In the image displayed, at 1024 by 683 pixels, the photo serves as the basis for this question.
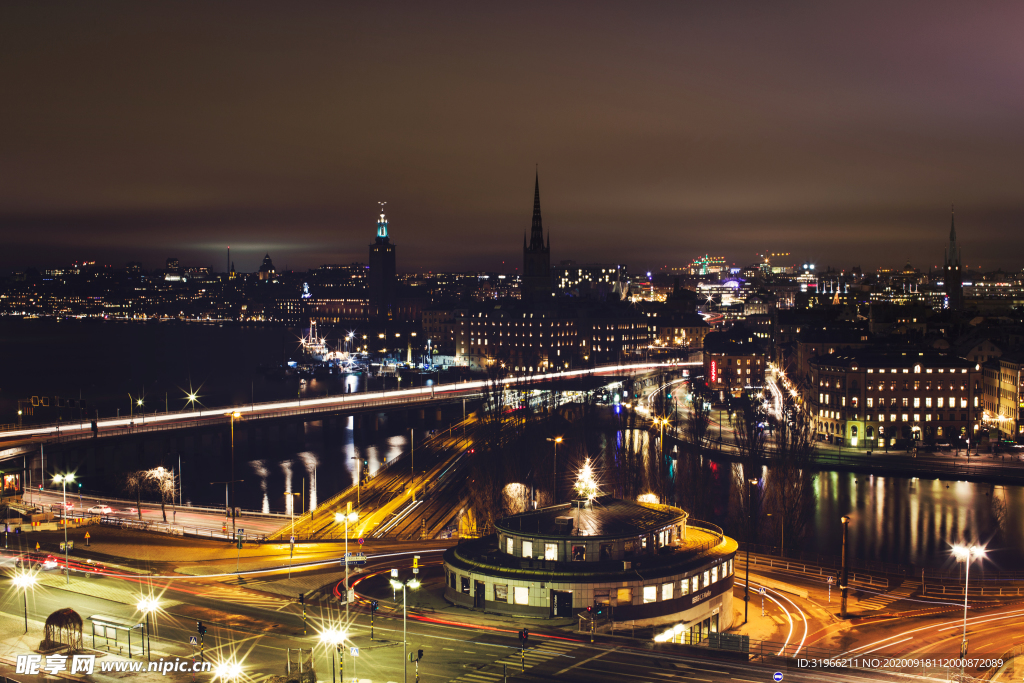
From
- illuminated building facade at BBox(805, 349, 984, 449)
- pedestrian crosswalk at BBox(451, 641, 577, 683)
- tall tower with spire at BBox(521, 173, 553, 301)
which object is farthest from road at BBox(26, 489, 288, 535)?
tall tower with spire at BBox(521, 173, 553, 301)

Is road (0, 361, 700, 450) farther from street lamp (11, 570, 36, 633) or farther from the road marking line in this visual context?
the road marking line

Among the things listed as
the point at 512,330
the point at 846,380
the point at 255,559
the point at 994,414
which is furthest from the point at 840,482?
the point at 512,330

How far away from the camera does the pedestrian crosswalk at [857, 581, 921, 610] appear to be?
56.9 feet

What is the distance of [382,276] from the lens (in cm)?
12756

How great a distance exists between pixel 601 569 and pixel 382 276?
4506 inches

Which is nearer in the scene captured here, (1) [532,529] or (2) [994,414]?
(1) [532,529]

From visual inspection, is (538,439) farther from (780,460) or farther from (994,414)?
(994,414)

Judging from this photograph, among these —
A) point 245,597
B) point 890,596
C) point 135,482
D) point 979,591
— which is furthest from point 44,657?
point 135,482

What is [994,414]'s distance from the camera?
46219mm

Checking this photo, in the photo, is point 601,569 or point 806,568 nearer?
point 601,569

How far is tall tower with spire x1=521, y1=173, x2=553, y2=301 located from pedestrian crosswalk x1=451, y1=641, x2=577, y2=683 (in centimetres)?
7980

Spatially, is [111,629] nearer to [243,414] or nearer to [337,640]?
[337,640]

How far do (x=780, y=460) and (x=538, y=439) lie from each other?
9805 millimetres

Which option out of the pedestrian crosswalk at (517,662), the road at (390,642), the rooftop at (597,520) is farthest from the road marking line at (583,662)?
the rooftop at (597,520)
